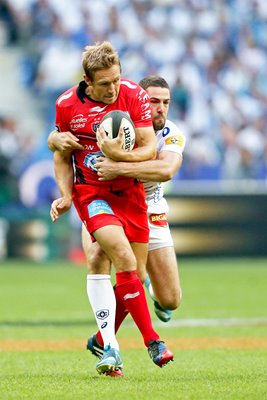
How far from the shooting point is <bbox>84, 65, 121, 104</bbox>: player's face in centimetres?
720

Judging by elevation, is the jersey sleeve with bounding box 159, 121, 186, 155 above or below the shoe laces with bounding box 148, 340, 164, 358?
above

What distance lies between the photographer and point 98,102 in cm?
748

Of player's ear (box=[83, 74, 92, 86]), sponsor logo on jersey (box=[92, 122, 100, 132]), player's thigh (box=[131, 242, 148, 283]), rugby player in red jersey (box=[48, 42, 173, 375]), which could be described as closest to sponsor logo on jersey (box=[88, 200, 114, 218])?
rugby player in red jersey (box=[48, 42, 173, 375])

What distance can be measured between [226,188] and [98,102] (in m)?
12.6

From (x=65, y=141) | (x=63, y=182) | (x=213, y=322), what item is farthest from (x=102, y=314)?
(x=213, y=322)

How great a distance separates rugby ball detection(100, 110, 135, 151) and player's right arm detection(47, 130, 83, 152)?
1.04 ft

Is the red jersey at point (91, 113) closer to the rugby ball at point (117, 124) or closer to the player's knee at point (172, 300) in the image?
the rugby ball at point (117, 124)

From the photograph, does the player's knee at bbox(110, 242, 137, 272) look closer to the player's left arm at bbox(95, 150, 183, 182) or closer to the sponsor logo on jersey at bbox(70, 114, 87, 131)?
the player's left arm at bbox(95, 150, 183, 182)

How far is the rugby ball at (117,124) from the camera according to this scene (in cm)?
723

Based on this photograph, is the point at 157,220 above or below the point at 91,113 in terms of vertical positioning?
below

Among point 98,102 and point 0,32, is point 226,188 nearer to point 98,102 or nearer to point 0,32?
point 0,32

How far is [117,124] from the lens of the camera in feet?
23.7

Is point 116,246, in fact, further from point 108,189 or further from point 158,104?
point 158,104

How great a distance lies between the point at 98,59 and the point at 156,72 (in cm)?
1493
